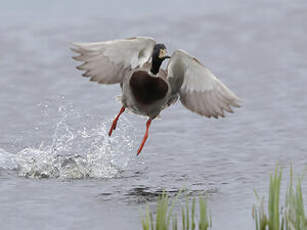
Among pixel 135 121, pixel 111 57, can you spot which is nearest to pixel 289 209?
pixel 111 57

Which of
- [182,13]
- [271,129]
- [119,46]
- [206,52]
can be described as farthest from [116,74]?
[182,13]

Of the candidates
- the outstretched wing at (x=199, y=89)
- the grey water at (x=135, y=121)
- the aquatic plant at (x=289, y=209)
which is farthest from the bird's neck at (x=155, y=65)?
the aquatic plant at (x=289, y=209)

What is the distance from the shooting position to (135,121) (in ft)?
47.8

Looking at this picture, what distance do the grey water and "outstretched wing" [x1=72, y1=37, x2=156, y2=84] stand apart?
3.68 feet

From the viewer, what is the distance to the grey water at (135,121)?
34.8ft

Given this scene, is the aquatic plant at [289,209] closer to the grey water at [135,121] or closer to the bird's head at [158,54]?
the grey water at [135,121]

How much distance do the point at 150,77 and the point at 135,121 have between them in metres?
3.15

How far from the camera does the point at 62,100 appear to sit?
15.1 meters

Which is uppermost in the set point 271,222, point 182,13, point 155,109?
point 182,13

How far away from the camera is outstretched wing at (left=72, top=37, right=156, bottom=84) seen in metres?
11.3

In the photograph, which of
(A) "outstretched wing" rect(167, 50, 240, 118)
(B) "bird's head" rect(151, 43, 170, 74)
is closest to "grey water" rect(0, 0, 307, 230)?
(A) "outstretched wing" rect(167, 50, 240, 118)

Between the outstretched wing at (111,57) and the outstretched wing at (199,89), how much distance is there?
35 centimetres

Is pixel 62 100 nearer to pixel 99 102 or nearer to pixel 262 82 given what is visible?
pixel 99 102

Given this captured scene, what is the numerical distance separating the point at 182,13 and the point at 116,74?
679cm
